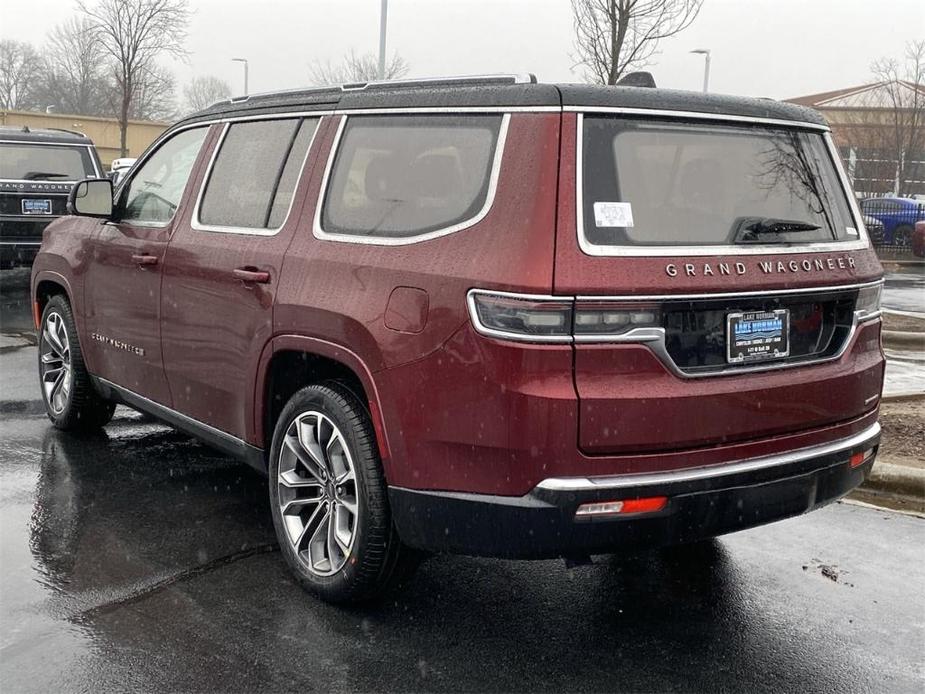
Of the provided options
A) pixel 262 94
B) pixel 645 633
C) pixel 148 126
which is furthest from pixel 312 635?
pixel 148 126

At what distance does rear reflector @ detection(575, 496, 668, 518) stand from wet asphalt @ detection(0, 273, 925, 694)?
23.8 inches

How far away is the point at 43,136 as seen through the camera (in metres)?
13.0

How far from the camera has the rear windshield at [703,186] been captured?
10.0 feet

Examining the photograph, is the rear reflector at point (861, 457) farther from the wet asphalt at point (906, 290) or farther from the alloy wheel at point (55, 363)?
the wet asphalt at point (906, 290)

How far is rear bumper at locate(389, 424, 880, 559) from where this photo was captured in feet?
9.76

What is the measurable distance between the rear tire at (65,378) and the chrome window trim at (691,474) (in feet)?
12.3

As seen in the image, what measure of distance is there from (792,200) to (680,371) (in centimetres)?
87

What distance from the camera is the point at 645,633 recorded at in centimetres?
354

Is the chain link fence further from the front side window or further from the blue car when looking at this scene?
the front side window

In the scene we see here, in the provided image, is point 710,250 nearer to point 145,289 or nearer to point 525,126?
point 525,126

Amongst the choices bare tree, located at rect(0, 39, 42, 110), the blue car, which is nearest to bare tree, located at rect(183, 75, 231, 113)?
bare tree, located at rect(0, 39, 42, 110)

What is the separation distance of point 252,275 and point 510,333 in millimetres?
1429

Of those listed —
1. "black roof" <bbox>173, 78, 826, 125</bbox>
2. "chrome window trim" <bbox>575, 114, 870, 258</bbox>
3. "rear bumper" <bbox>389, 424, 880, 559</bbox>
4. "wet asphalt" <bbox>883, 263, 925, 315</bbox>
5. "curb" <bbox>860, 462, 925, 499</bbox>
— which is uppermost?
"black roof" <bbox>173, 78, 826, 125</bbox>

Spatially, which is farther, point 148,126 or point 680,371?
point 148,126
